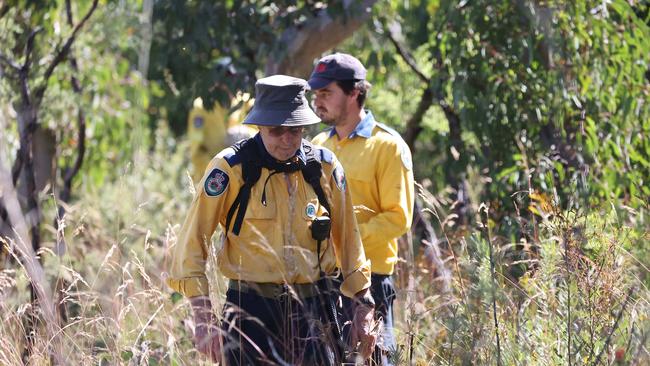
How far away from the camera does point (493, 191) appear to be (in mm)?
6527

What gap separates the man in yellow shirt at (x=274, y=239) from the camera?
3818 mm

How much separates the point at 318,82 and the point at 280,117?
3.01 feet

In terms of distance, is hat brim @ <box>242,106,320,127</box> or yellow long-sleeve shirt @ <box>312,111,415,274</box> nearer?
hat brim @ <box>242,106,320,127</box>

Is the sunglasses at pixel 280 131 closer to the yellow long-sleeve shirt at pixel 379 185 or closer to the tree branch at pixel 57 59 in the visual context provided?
the yellow long-sleeve shirt at pixel 379 185

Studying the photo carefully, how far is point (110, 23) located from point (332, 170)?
398 cm

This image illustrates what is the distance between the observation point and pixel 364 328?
4020mm

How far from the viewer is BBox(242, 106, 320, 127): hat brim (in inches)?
150

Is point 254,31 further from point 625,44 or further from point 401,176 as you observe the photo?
point 401,176

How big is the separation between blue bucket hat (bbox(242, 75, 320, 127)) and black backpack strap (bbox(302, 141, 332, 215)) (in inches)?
4.5

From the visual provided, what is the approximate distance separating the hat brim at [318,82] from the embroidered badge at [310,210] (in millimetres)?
874

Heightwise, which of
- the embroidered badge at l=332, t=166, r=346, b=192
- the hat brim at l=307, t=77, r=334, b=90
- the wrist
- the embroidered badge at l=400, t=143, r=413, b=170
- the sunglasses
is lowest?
the wrist

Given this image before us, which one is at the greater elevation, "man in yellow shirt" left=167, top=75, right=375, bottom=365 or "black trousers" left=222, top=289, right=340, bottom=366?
"man in yellow shirt" left=167, top=75, right=375, bottom=365

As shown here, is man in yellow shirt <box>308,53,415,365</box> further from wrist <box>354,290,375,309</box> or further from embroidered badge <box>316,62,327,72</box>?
wrist <box>354,290,375,309</box>

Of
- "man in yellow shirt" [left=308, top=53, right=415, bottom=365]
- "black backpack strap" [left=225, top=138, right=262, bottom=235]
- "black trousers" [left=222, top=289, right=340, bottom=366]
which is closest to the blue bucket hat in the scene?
"black backpack strap" [left=225, top=138, right=262, bottom=235]
